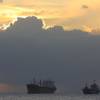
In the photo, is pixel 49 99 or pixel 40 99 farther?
pixel 49 99

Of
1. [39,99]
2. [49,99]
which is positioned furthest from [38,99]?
[49,99]

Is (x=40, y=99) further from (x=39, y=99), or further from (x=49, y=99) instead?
(x=49, y=99)

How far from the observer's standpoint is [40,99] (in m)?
167

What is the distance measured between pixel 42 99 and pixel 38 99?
1811 mm

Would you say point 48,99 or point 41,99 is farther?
point 48,99

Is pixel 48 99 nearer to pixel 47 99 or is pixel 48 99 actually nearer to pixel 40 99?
pixel 47 99

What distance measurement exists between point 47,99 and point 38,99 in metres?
10.1

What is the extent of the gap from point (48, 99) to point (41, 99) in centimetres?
1163

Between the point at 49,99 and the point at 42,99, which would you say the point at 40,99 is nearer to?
the point at 42,99

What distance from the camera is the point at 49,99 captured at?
588 feet

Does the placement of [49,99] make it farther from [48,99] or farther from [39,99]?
[39,99]

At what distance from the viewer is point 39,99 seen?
169m

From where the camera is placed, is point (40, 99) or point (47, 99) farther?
point (47, 99)

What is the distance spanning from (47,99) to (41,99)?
35.4ft
